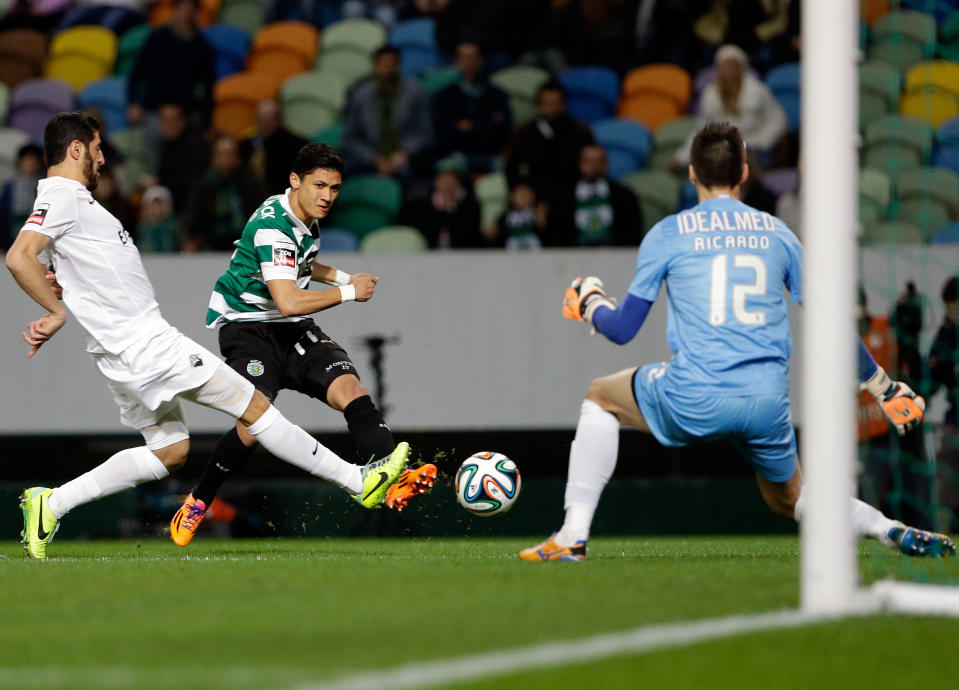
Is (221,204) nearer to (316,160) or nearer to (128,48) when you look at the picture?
(316,160)

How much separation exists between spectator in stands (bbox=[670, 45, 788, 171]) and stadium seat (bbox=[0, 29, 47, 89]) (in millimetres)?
6688

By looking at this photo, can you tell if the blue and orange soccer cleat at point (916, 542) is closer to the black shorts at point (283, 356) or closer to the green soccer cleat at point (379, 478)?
the green soccer cleat at point (379, 478)

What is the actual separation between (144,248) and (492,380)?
301 centimetres

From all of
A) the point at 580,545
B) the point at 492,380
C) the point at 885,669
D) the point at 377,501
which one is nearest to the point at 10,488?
the point at 492,380

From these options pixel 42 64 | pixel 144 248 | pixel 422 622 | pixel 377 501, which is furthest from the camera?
pixel 42 64

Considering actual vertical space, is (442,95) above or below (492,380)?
above

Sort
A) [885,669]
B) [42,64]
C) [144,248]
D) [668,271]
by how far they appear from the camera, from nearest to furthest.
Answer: [885,669]
[668,271]
[144,248]
[42,64]

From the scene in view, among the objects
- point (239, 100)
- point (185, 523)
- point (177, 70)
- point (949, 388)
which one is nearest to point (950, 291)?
point (949, 388)

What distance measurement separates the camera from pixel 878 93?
1213 cm

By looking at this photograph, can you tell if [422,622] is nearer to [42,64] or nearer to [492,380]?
[492,380]

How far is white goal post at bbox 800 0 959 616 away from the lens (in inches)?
164

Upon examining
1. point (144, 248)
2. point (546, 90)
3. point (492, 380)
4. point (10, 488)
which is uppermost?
point (546, 90)

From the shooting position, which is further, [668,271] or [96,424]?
[96,424]

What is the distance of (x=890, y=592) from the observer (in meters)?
4.30
